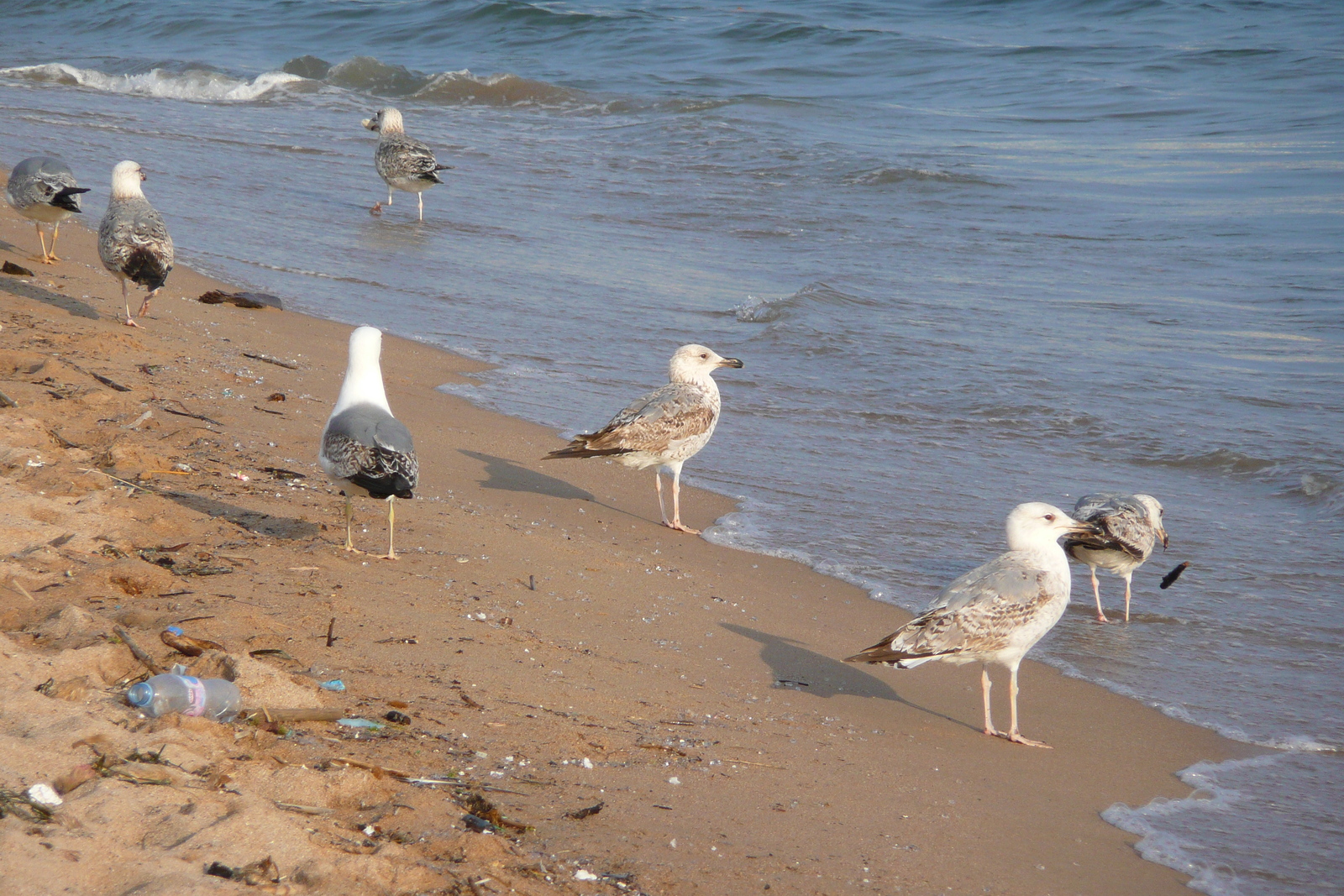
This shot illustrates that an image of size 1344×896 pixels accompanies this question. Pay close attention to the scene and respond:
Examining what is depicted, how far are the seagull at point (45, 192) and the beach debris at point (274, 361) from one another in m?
2.50

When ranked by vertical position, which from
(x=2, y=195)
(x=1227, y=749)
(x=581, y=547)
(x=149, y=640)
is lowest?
(x=1227, y=749)

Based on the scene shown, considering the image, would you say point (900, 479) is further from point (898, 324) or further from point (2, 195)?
point (2, 195)

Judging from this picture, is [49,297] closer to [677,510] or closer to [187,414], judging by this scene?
[187,414]

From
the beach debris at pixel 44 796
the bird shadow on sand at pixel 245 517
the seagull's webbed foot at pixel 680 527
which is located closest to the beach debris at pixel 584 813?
the beach debris at pixel 44 796

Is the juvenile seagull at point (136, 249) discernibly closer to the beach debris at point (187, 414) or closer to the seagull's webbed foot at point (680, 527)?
the beach debris at point (187, 414)

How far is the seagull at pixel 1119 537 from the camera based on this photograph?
5.95 metres

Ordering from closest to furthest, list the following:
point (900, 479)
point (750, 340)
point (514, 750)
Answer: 1. point (514, 750)
2. point (900, 479)
3. point (750, 340)

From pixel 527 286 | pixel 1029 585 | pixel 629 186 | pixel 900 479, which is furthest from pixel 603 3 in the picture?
pixel 1029 585

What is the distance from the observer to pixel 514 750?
344cm

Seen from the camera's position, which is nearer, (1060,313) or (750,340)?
(750,340)

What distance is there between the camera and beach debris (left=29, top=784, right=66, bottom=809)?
254 centimetres

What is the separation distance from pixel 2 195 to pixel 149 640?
9266 mm

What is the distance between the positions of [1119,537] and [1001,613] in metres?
1.66

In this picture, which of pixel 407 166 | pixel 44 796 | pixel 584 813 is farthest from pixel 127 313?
pixel 407 166
